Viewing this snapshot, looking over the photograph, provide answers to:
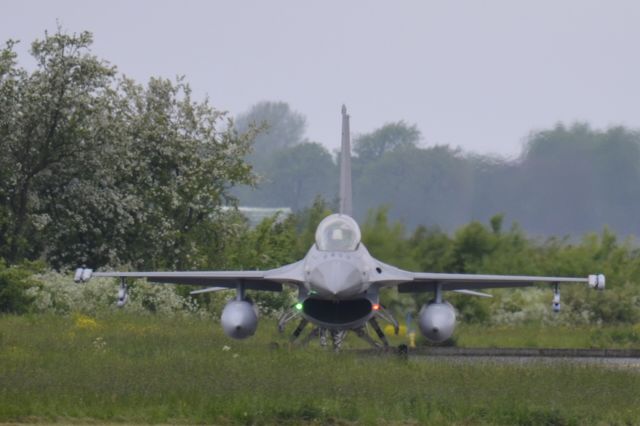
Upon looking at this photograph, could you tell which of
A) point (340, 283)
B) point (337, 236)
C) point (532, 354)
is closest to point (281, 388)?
point (340, 283)

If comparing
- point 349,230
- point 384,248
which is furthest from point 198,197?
point 349,230

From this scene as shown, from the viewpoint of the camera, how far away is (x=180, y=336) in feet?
81.0

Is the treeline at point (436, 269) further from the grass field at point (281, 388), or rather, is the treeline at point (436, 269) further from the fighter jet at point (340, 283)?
the grass field at point (281, 388)

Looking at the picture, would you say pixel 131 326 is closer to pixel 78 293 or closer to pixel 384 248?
pixel 78 293

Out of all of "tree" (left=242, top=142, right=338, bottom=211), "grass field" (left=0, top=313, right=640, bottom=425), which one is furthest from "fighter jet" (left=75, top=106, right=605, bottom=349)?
"tree" (left=242, top=142, right=338, bottom=211)

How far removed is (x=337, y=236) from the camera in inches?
818

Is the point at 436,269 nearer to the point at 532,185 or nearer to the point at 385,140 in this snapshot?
the point at 532,185

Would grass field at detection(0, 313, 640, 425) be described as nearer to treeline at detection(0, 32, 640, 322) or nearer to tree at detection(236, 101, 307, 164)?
treeline at detection(0, 32, 640, 322)

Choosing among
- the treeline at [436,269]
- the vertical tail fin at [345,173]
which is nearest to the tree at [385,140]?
the treeline at [436,269]

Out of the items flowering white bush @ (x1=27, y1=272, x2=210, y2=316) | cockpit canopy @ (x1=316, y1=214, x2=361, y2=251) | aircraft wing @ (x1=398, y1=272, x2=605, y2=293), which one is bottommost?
flowering white bush @ (x1=27, y1=272, x2=210, y2=316)

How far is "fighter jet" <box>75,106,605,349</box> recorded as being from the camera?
20.5 m

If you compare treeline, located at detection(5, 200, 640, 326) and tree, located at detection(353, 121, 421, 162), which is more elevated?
tree, located at detection(353, 121, 421, 162)

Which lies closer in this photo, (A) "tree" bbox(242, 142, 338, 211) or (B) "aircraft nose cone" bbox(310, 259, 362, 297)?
(B) "aircraft nose cone" bbox(310, 259, 362, 297)

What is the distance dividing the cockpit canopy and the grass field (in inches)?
63.8
